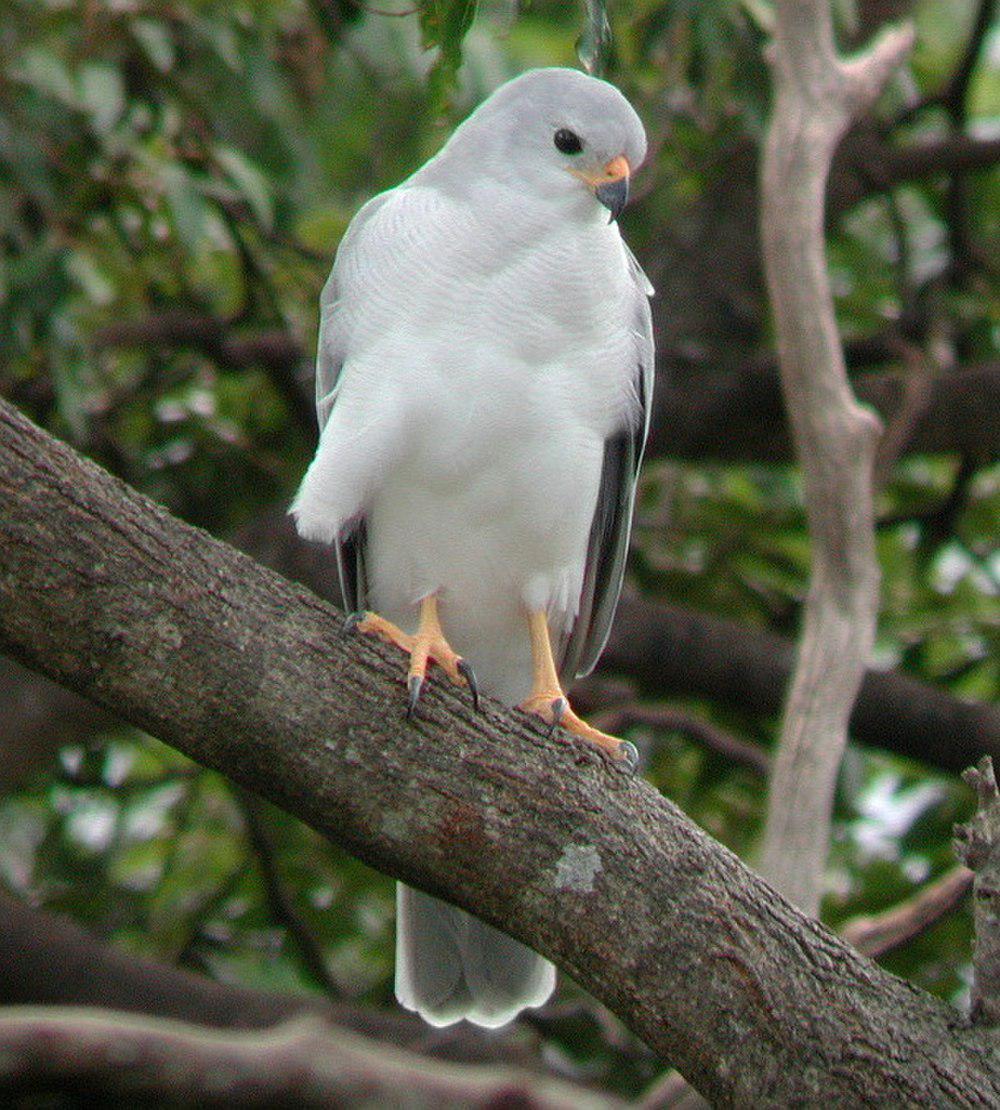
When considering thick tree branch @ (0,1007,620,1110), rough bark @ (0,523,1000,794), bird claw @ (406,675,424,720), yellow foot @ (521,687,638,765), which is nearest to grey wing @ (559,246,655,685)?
yellow foot @ (521,687,638,765)

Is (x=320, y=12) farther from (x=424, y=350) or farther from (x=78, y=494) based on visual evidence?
(x=78, y=494)

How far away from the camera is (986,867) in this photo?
2.94 metres

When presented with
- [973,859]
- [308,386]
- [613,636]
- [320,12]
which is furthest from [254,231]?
[973,859]

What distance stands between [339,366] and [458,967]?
4.08ft

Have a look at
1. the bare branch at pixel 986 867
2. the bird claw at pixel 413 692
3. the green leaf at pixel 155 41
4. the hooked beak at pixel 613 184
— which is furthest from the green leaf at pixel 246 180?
the bare branch at pixel 986 867

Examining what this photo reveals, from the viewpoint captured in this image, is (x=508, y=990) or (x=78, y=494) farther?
(x=508, y=990)

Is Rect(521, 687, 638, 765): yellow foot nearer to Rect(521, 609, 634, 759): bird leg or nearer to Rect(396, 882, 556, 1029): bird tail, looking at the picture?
Rect(521, 609, 634, 759): bird leg

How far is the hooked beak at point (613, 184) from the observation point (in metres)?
3.55

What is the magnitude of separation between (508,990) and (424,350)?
4.25ft

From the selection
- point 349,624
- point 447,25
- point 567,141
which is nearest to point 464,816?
point 349,624

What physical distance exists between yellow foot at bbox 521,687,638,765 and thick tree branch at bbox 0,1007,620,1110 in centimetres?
89

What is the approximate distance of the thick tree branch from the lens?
4062 mm

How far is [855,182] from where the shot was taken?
6.42m

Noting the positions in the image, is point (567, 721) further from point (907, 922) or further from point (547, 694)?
point (907, 922)
